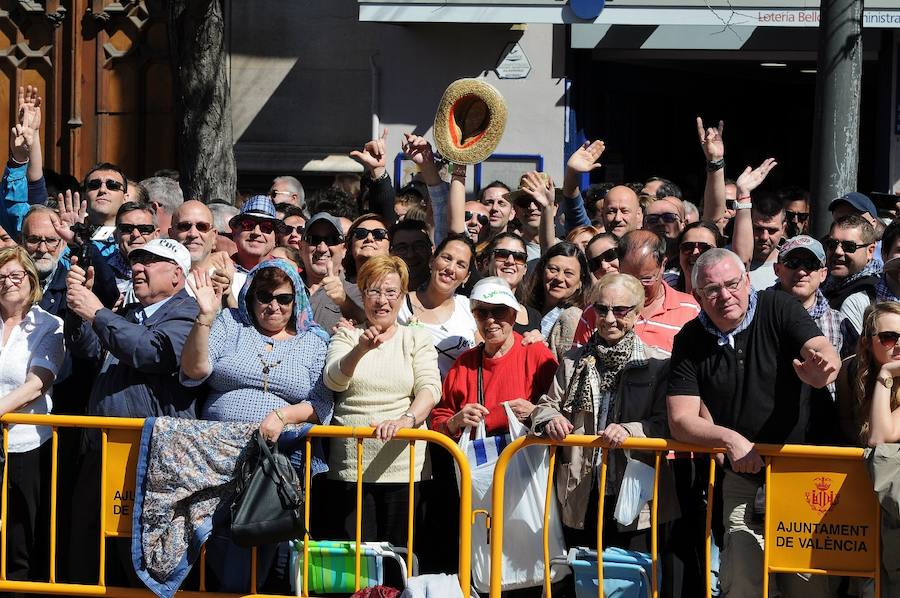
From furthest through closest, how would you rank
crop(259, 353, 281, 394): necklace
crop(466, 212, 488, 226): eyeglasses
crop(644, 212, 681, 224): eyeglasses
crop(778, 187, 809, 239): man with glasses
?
crop(466, 212, 488, 226): eyeglasses, crop(778, 187, 809, 239): man with glasses, crop(644, 212, 681, 224): eyeglasses, crop(259, 353, 281, 394): necklace

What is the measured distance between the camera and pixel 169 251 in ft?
21.8

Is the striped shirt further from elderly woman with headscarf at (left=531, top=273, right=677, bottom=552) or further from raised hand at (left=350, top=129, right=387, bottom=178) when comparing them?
raised hand at (left=350, top=129, right=387, bottom=178)

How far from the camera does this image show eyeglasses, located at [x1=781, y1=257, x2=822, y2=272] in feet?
21.9

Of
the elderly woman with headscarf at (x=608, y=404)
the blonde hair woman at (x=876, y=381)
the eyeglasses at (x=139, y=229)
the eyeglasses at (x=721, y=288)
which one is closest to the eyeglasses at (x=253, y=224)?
the eyeglasses at (x=139, y=229)

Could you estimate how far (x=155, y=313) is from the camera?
6.55 metres

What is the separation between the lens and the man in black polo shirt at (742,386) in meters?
5.84

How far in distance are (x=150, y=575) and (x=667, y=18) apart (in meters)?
8.15

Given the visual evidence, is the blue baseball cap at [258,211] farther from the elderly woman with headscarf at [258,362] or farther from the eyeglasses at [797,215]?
the eyeglasses at [797,215]

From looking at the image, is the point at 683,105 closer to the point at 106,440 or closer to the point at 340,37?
the point at 340,37

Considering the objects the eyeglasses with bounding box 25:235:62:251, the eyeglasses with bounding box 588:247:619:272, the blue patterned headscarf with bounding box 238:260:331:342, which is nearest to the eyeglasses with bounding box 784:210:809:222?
the eyeglasses with bounding box 588:247:619:272

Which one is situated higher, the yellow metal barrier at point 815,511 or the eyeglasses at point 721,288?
the eyeglasses at point 721,288

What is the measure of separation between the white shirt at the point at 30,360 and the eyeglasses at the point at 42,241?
0.98m

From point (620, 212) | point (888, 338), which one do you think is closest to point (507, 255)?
point (620, 212)

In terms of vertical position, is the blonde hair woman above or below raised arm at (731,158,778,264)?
below
